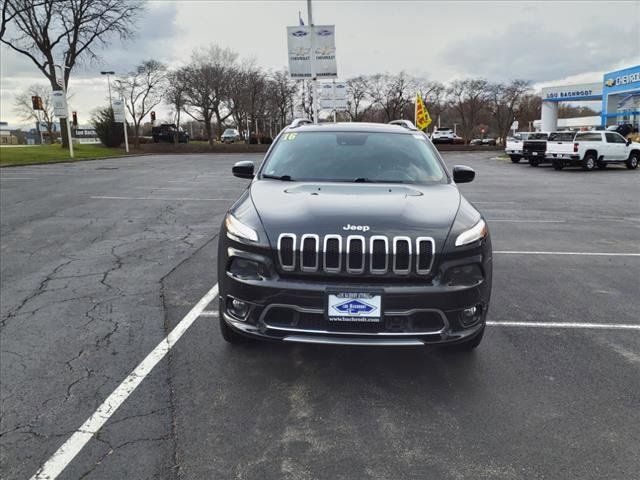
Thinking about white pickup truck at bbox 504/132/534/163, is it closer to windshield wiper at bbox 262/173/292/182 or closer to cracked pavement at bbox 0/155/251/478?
cracked pavement at bbox 0/155/251/478

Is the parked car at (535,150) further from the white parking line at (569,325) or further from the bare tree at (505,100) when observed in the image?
the bare tree at (505,100)

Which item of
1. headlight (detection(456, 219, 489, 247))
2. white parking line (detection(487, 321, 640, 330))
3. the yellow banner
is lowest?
white parking line (detection(487, 321, 640, 330))

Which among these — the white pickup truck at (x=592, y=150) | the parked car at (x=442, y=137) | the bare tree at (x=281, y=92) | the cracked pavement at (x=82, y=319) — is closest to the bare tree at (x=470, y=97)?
the parked car at (x=442, y=137)

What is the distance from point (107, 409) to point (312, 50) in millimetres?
24322

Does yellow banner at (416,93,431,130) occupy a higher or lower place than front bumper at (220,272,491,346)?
higher

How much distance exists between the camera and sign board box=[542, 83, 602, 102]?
4547cm

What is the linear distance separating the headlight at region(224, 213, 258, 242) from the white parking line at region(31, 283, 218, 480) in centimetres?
120

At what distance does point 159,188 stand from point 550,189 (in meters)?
12.7

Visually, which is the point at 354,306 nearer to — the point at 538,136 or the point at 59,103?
the point at 538,136

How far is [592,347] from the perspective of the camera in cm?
404

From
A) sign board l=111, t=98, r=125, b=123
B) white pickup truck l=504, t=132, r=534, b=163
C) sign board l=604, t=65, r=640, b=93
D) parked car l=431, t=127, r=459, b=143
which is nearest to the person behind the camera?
white pickup truck l=504, t=132, r=534, b=163

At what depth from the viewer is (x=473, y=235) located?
3326 mm

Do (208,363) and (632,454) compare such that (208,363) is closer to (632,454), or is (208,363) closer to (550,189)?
(632,454)

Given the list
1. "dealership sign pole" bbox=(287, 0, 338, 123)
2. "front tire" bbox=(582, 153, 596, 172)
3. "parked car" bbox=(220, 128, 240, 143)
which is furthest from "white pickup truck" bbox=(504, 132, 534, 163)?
"parked car" bbox=(220, 128, 240, 143)
